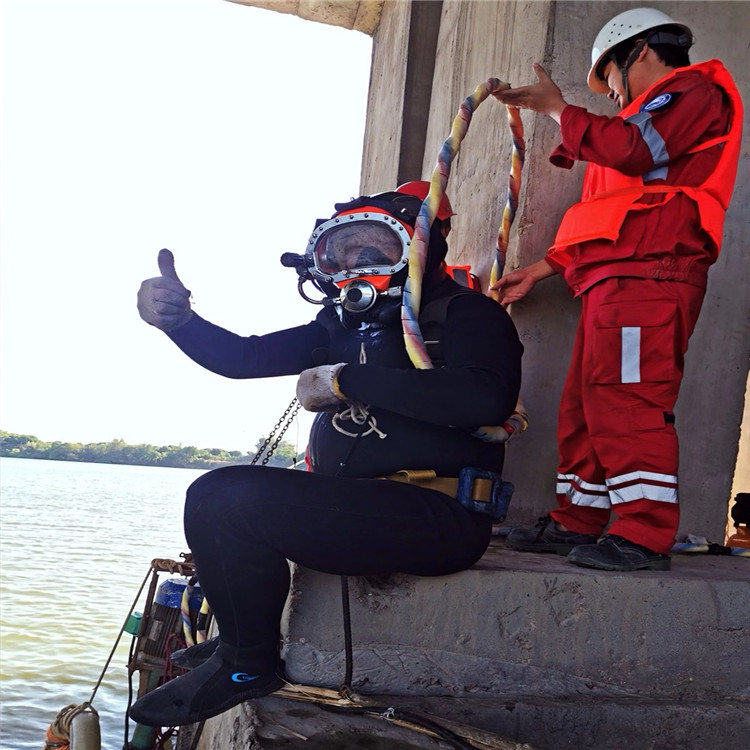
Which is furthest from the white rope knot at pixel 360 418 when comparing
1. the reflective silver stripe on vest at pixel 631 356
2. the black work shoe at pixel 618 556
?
the reflective silver stripe on vest at pixel 631 356

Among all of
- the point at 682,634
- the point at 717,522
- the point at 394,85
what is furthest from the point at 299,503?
the point at 394,85

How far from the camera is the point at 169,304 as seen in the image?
220 centimetres

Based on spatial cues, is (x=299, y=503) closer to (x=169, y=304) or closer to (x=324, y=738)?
(x=324, y=738)

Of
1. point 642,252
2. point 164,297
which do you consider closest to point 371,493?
point 164,297

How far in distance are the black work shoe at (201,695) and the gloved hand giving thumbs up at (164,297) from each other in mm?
934

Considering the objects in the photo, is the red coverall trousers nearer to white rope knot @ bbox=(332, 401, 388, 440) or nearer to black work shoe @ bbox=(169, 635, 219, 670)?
white rope knot @ bbox=(332, 401, 388, 440)

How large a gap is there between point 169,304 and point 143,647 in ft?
5.27

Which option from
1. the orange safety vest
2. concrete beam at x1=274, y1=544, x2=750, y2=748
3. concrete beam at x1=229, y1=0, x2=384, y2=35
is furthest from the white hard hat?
concrete beam at x1=229, y1=0, x2=384, y2=35

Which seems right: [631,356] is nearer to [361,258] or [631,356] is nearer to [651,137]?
[651,137]

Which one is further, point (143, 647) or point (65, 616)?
point (65, 616)

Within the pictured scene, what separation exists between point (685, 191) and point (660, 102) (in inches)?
11.0

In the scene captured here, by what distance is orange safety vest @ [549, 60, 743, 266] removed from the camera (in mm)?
2422

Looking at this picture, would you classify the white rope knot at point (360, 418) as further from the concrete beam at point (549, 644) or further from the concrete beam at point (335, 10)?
the concrete beam at point (335, 10)

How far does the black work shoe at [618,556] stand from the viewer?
7.33 ft
